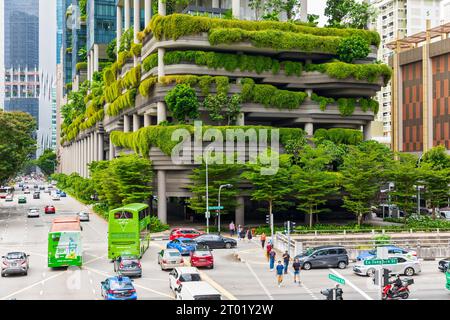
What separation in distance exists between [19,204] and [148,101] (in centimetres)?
4409

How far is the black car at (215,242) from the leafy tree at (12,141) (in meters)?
40.4

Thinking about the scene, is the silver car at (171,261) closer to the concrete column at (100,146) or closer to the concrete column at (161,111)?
the concrete column at (161,111)

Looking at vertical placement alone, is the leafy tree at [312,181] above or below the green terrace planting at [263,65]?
below

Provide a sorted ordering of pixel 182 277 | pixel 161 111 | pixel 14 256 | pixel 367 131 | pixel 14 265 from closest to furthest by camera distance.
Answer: pixel 182 277 < pixel 14 265 < pixel 14 256 < pixel 161 111 < pixel 367 131

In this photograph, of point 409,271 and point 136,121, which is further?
point 136,121

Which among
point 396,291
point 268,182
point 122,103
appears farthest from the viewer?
point 122,103

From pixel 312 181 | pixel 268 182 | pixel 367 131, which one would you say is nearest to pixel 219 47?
pixel 268 182

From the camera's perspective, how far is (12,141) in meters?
82.9

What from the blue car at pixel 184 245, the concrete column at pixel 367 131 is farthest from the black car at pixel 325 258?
the concrete column at pixel 367 131

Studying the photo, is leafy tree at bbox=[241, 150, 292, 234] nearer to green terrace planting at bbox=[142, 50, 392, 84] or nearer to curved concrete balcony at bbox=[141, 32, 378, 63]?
green terrace planting at bbox=[142, 50, 392, 84]

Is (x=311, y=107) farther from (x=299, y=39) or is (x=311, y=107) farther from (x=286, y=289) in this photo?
(x=286, y=289)

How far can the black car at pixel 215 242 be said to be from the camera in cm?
4916

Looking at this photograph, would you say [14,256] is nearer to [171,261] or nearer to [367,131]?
[171,261]

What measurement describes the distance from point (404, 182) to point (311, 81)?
18.9 metres
